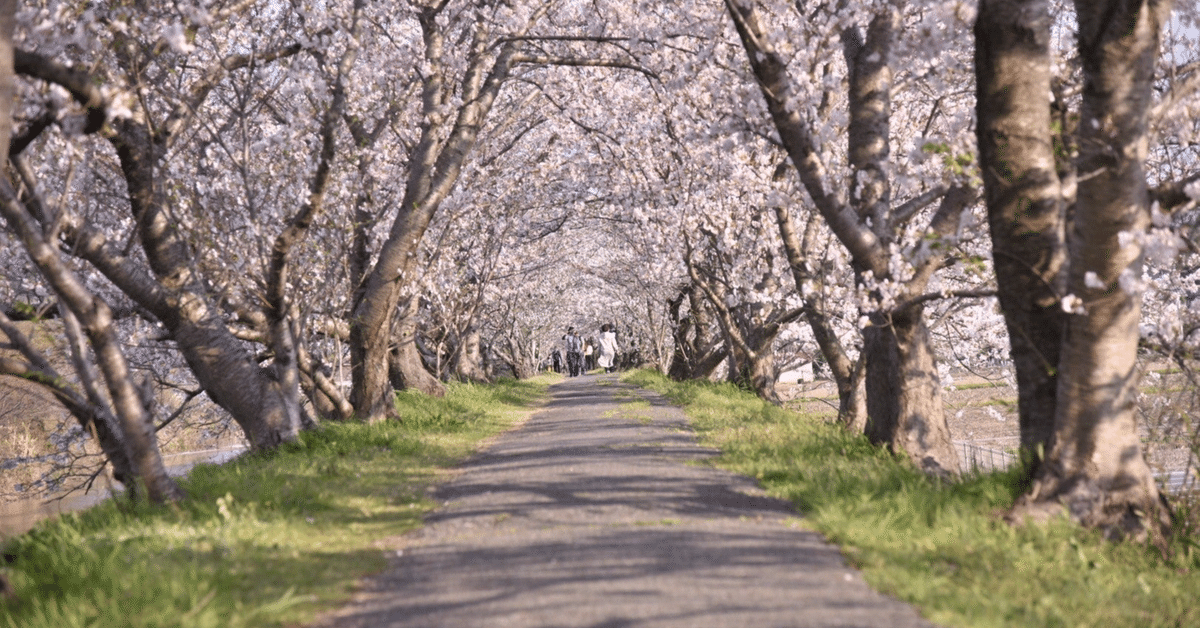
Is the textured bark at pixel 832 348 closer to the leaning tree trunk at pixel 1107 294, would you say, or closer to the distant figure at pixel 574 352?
the leaning tree trunk at pixel 1107 294

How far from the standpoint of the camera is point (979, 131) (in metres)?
7.34

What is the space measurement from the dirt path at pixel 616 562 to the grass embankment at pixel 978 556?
25 cm

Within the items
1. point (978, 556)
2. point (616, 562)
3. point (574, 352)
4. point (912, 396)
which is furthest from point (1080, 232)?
point (574, 352)

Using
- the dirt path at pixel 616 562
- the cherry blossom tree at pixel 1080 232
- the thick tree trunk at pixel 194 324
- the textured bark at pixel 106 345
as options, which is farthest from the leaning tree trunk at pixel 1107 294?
the thick tree trunk at pixel 194 324

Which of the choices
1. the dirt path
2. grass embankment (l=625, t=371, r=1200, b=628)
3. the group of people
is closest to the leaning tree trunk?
grass embankment (l=625, t=371, r=1200, b=628)

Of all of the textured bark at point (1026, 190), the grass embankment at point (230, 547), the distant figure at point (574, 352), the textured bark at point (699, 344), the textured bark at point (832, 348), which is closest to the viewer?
the grass embankment at point (230, 547)

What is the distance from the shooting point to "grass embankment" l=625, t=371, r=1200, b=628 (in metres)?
5.10

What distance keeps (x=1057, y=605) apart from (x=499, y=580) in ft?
9.37

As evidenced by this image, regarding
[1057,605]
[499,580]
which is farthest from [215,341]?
[1057,605]

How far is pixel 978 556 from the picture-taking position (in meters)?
5.95

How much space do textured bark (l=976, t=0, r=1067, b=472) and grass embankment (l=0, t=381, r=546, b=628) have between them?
4.63 meters

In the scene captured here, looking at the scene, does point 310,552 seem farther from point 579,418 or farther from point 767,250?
point 767,250

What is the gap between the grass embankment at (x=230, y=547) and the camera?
5.02 metres

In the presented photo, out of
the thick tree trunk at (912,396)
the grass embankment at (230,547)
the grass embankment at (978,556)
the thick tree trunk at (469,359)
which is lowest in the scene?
the grass embankment at (978,556)
